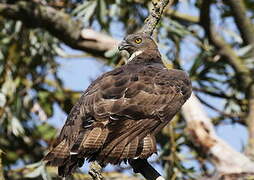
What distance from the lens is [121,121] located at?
199 inches

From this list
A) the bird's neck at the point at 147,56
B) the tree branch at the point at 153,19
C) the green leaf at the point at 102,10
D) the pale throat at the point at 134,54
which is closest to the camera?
the tree branch at the point at 153,19

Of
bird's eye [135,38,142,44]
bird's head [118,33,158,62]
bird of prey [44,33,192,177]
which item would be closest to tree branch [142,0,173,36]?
bird of prey [44,33,192,177]

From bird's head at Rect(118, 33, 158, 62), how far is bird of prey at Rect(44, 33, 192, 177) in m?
0.64

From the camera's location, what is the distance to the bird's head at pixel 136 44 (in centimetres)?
650

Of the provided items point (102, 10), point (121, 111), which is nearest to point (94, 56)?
point (102, 10)

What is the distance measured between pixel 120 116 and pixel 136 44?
1.70 metres

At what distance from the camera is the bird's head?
21.3 feet

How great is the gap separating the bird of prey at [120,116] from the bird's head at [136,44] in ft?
2.10

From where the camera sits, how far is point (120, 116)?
5082 mm

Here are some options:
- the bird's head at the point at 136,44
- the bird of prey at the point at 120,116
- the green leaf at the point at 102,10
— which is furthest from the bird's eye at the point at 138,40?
the green leaf at the point at 102,10

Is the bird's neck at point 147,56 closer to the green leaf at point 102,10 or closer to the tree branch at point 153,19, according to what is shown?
the tree branch at point 153,19

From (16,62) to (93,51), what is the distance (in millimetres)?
934

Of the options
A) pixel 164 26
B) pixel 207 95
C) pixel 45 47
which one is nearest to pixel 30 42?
pixel 45 47

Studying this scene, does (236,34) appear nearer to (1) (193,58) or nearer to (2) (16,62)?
(1) (193,58)
